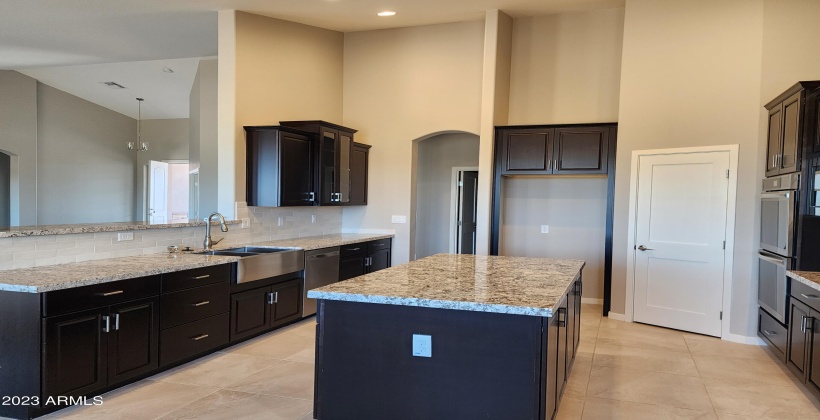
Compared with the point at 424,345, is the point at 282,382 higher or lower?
lower

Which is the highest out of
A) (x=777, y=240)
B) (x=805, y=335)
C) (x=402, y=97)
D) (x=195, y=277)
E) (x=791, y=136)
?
(x=402, y=97)

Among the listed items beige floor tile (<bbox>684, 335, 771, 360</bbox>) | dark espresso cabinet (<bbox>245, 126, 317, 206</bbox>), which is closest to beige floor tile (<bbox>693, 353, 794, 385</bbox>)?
beige floor tile (<bbox>684, 335, 771, 360</bbox>)

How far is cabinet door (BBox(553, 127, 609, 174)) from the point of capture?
5.70 metres

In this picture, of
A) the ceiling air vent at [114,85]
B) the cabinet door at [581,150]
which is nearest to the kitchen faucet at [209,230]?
the cabinet door at [581,150]

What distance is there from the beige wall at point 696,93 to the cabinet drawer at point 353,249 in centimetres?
291

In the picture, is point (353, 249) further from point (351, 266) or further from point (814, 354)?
point (814, 354)

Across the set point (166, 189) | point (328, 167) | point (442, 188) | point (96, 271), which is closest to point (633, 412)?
point (96, 271)

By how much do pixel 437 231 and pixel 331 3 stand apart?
3707mm

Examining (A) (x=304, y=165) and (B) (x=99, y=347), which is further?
(A) (x=304, y=165)

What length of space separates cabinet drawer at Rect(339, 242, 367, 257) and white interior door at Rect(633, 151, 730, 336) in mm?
3112

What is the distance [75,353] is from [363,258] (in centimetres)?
357

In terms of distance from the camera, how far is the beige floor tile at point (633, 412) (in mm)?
3027

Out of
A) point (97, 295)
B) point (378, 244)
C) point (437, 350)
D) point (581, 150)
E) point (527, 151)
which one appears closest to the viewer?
point (437, 350)

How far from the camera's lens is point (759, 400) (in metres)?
3.33
